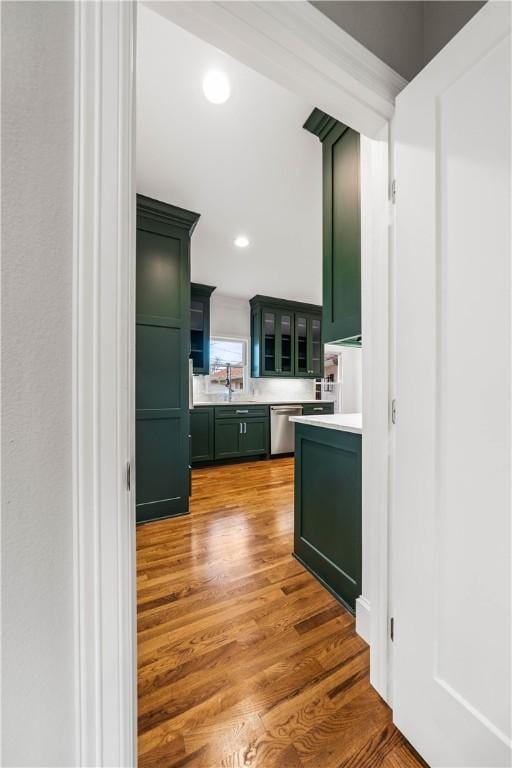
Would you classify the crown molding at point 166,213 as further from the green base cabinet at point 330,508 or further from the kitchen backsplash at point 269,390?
the kitchen backsplash at point 269,390

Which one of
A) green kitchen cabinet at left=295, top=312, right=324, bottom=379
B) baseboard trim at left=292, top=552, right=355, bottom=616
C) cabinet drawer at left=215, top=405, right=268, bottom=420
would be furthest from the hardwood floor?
green kitchen cabinet at left=295, top=312, right=324, bottom=379

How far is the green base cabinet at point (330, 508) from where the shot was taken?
1.43 m

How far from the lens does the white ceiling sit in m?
1.36

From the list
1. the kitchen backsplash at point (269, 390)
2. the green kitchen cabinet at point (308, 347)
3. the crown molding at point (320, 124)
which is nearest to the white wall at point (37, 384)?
the crown molding at point (320, 124)

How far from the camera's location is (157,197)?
7.97 feet

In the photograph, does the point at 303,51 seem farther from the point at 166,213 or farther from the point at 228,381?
the point at 228,381

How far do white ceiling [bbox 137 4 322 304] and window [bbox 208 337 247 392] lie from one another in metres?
1.81

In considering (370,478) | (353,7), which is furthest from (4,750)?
(353,7)

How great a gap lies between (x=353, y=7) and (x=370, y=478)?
156 cm

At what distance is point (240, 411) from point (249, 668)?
11.2ft

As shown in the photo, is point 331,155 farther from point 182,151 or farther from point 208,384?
point 208,384

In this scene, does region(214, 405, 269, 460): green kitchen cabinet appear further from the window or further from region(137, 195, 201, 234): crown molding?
region(137, 195, 201, 234): crown molding

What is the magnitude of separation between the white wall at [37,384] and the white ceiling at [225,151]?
106cm

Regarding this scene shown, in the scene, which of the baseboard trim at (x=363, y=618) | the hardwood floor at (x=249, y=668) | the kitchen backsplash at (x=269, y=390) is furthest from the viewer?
the kitchen backsplash at (x=269, y=390)
